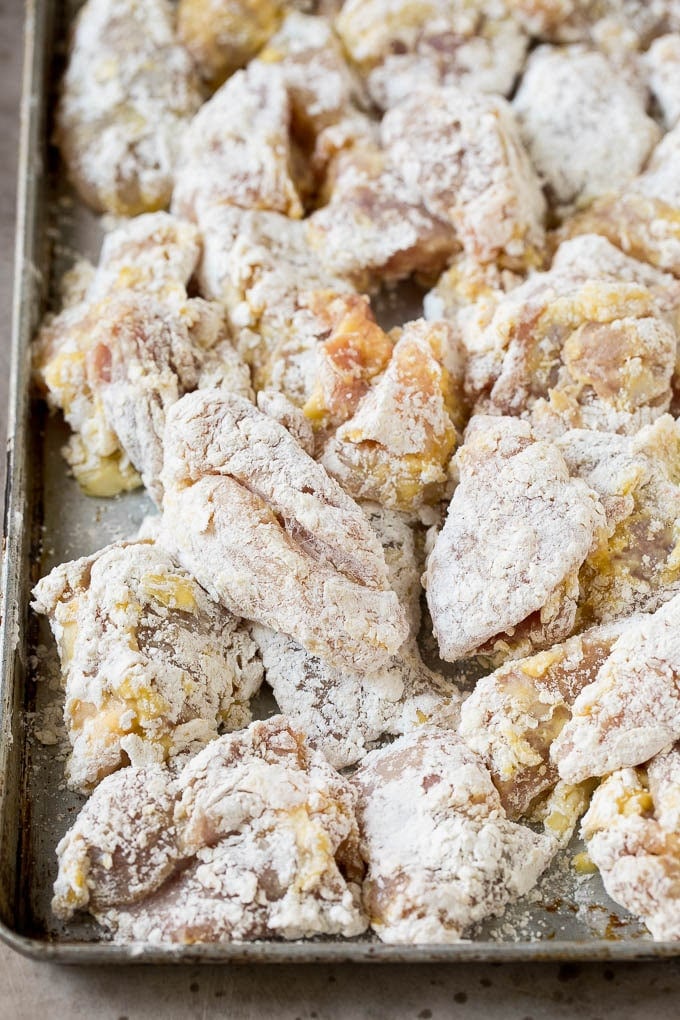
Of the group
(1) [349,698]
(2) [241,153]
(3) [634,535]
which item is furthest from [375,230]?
(1) [349,698]

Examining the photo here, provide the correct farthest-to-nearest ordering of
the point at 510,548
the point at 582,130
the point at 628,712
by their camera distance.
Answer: the point at 582,130 → the point at 510,548 → the point at 628,712

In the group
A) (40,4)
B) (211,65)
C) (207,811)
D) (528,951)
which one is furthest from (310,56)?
(528,951)

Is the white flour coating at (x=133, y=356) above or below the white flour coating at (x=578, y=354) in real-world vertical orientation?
above

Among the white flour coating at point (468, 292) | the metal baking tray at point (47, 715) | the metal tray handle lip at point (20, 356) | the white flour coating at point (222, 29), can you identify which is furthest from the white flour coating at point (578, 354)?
the white flour coating at point (222, 29)

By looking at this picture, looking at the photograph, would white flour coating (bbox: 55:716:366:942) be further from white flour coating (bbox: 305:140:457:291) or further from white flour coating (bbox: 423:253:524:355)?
white flour coating (bbox: 305:140:457:291)

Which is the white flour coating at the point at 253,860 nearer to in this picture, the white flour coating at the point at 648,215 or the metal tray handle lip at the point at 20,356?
the metal tray handle lip at the point at 20,356

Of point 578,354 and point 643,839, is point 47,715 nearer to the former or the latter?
point 643,839
